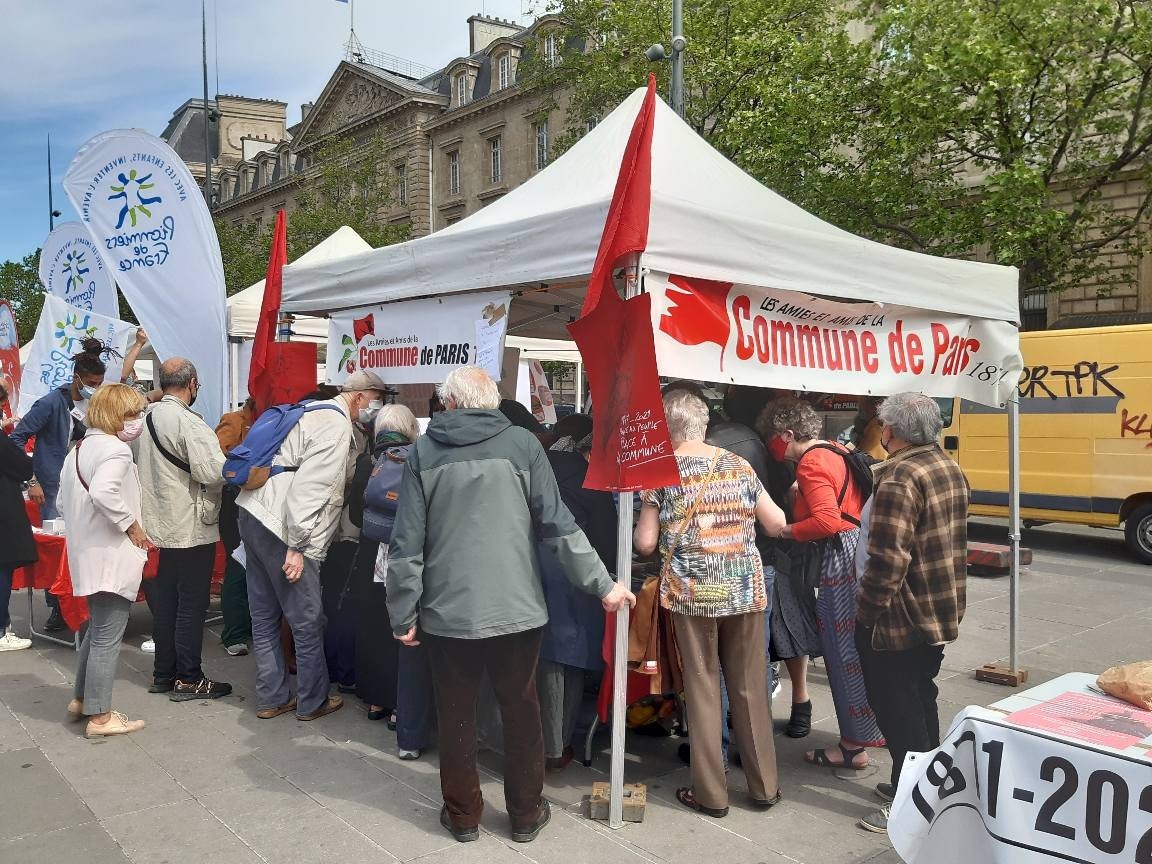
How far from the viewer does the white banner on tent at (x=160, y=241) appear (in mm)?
6164

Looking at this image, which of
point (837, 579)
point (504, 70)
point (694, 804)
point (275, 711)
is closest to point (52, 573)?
point (275, 711)

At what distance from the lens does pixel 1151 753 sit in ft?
6.90

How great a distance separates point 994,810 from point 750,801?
178 cm

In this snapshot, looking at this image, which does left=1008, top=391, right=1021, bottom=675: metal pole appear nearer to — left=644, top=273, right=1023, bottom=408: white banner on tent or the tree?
left=644, top=273, right=1023, bottom=408: white banner on tent

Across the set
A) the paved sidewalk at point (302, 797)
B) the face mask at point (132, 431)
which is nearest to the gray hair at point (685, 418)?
the paved sidewalk at point (302, 797)

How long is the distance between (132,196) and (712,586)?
17.0ft

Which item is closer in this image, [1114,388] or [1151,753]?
[1151,753]

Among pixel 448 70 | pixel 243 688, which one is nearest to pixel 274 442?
pixel 243 688

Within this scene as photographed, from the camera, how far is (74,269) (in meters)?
9.69

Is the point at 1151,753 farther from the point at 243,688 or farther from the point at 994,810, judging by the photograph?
the point at 243,688

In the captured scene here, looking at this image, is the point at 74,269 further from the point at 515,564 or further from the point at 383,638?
the point at 515,564

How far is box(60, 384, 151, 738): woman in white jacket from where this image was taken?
4422 mm

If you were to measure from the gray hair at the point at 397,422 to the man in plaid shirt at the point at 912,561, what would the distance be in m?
2.23

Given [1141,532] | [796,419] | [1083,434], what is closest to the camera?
[796,419]
